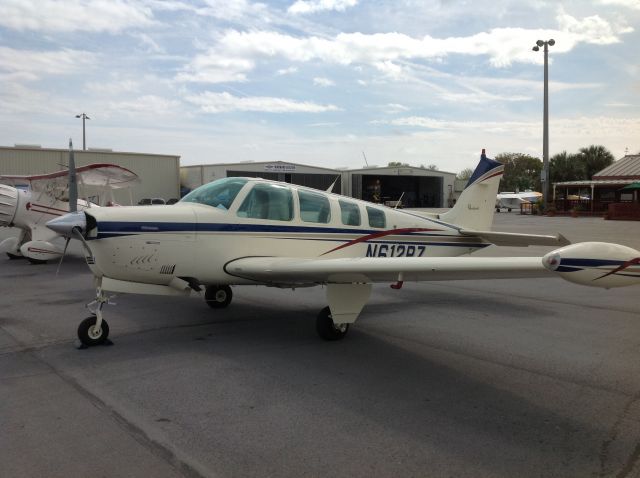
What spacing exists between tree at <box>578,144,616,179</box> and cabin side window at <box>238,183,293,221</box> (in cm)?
7284

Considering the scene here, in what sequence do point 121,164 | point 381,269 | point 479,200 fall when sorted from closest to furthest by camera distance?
1. point 381,269
2. point 479,200
3. point 121,164

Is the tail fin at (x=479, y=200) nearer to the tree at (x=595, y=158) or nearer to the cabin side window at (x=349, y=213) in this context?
the cabin side window at (x=349, y=213)

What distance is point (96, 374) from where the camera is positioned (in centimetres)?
482

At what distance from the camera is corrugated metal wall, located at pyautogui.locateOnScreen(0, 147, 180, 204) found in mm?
38625

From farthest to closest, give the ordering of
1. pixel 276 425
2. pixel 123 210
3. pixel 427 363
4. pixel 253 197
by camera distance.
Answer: pixel 253 197
pixel 123 210
pixel 427 363
pixel 276 425

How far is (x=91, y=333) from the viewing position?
5.73m

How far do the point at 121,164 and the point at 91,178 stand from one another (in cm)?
3277

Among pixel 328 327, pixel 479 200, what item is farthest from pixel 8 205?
pixel 479 200

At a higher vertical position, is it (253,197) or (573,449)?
(253,197)

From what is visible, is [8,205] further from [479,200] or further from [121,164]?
[121,164]

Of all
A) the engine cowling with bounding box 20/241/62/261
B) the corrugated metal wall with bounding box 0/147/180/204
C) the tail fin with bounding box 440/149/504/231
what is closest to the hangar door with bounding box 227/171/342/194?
the corrugated metal wall with bounding box 0/147/180/204

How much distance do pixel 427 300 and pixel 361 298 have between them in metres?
3.17

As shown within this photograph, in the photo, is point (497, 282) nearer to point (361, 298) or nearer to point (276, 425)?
point (361, 298)

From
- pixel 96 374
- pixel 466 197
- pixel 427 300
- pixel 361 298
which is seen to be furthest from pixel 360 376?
pixel 466 197
